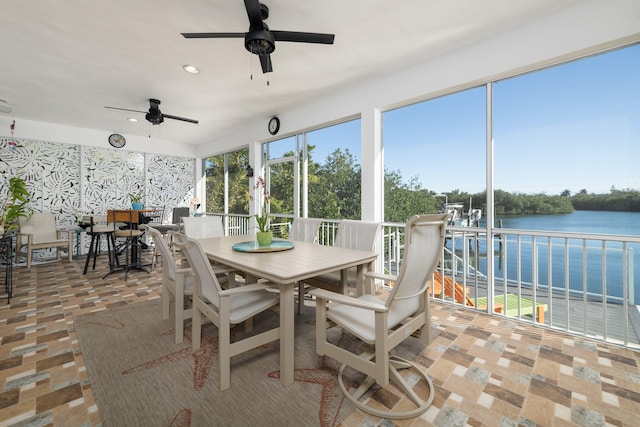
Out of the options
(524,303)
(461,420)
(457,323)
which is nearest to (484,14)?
(457,323)

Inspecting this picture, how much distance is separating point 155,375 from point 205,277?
765mm

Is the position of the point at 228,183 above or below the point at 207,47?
below

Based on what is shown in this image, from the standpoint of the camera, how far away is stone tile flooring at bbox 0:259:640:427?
154 cm

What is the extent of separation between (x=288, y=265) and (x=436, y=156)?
2508 mm

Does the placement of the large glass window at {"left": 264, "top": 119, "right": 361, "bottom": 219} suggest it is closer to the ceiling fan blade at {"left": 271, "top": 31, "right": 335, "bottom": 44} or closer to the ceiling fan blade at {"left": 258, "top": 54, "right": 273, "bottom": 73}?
the ceiling fan blade at {"left": 258, "top": 54, "right": 273, "bottom": 73}

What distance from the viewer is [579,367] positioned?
1.99m

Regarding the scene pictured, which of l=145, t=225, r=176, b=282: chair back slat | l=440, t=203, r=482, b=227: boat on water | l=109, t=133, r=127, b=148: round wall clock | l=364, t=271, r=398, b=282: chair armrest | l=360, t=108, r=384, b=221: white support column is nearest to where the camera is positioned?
l=364, t=271, r=398, b=282: chair armrest

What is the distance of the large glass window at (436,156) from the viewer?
3.17 meters

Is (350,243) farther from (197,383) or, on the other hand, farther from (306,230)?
(197,383)

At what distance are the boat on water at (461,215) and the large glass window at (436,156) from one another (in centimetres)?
1

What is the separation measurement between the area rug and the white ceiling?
2.83 meters

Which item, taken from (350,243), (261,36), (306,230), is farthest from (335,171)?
(261,36)

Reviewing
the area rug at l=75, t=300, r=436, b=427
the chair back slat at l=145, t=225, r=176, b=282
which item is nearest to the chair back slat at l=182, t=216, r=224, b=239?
the chair back slat at l=145, t=225, r=176, b=282

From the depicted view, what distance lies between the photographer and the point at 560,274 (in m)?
2.78
